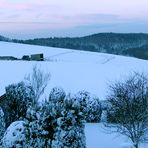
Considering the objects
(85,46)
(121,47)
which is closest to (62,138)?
(85,46)

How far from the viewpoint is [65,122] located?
14.9 metres

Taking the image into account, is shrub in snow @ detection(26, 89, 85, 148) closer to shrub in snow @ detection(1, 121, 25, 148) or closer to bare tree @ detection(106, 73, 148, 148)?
shrub in snow @ detection(1, 121, 25, 148)

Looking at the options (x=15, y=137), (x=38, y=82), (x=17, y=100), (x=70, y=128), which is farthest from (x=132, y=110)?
(x=38, y=82)

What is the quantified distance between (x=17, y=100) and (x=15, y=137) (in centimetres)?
1333

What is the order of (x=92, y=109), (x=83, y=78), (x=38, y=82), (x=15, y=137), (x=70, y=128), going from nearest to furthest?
(x=70, y=128) → (x=15, y=137) → (x=92, y=109) → (x=38, y=82) → (x=83, y=78)

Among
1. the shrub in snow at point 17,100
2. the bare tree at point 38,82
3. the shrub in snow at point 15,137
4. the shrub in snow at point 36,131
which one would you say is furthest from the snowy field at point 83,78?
the shrub in snow at point 36,131

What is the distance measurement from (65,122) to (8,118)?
1522 cm

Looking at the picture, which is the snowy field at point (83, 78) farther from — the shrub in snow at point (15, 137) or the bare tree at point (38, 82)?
the shrub in snow at point (15, 137)

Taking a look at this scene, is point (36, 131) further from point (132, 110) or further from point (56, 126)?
point (132, 110)

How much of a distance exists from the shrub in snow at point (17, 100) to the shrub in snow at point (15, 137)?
1251 centimetres

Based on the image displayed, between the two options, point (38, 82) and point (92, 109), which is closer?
point (92, 109)

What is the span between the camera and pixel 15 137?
55.1ft

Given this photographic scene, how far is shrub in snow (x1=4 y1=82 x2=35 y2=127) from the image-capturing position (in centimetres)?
2981

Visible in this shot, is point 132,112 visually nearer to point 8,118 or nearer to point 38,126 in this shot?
Answer: point 8,118
